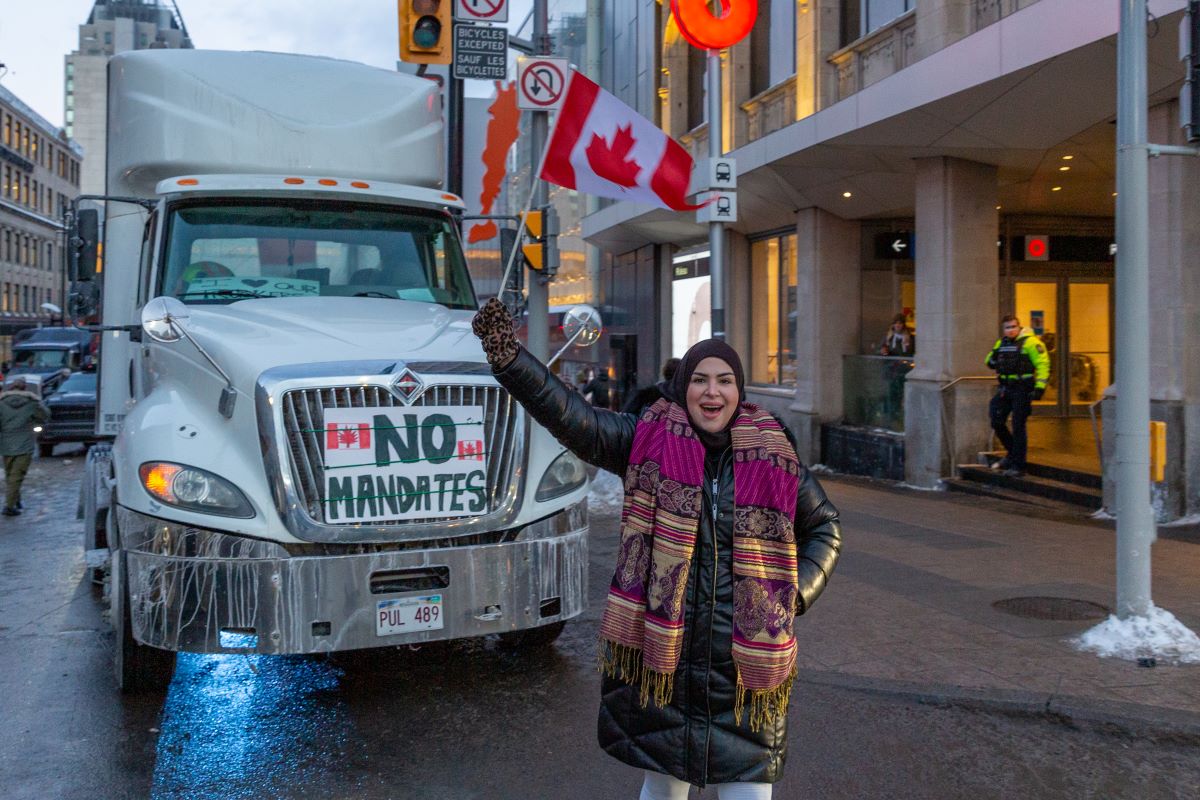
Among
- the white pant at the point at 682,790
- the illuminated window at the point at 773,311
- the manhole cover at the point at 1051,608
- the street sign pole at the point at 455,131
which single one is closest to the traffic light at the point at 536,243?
the street sign pole at the point at 455,131

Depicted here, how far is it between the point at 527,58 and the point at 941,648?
7.71 meters

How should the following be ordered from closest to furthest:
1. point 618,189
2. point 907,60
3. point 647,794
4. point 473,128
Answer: point 647,794 → point 618,189 → point 907,60 → point 473,128

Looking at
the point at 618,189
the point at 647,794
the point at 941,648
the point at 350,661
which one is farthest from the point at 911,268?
the point at 647,794

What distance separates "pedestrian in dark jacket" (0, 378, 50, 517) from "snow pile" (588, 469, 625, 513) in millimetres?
6966

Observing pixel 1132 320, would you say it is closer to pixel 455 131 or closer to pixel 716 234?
pixel 716 234

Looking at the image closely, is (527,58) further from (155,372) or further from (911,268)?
(911,268)

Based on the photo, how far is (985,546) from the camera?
9.95 meters

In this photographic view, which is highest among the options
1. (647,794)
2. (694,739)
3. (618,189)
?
(618,189)

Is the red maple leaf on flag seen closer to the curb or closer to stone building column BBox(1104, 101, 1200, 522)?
the curb

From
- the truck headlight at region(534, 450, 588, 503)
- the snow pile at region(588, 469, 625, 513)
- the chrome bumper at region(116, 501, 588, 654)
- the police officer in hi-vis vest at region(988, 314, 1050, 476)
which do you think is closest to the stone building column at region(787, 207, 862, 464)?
the snow pile at region(588, 469, 625, 513)

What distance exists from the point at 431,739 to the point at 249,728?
0.97m

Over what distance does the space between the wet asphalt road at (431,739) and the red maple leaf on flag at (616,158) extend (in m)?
3.87

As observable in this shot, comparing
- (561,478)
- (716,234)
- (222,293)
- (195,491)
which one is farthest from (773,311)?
(195,491)

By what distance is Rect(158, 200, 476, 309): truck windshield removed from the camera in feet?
22.1
